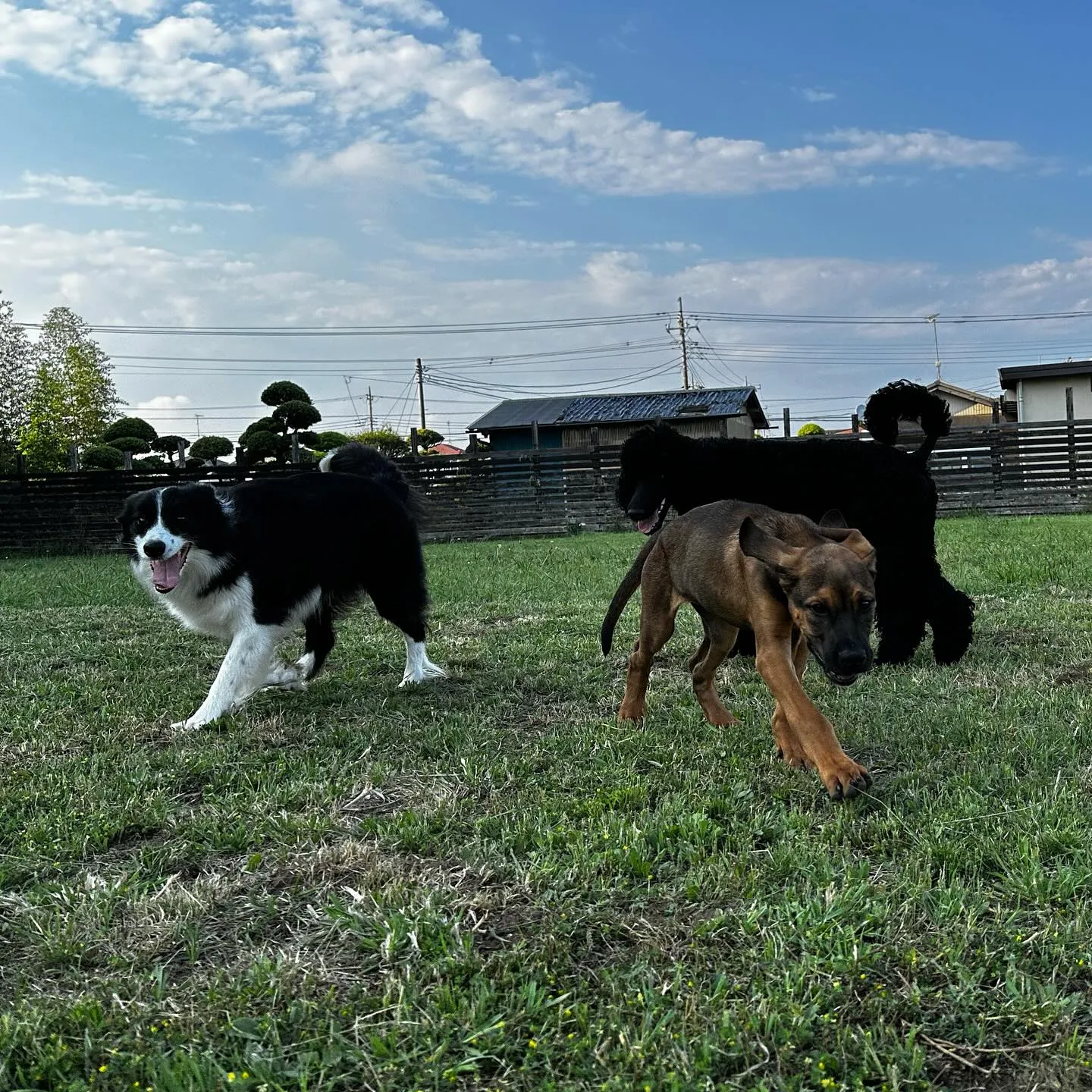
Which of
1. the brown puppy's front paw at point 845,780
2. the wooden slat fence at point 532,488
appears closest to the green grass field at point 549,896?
the brown puppy's front paw at point 845,780

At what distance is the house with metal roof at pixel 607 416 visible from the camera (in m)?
35.2

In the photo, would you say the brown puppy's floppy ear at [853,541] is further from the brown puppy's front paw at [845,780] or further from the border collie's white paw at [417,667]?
the border collie's white paw at [417,667]

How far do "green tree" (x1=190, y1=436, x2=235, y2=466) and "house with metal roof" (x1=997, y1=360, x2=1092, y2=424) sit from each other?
86.8ft

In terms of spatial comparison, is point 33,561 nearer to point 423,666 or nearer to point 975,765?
point 423,666

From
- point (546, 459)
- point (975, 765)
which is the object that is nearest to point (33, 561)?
point (546, 459)

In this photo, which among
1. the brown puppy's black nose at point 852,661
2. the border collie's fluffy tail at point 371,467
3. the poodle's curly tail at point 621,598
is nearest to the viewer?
the brown puppy's black nose at point 852,661

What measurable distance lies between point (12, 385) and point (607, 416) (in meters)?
20.5

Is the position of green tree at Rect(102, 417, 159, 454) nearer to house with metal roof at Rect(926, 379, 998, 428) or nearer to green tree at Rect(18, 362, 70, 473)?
green tree at Rect(18, 362, 70, 473)

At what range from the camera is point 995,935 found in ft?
6.95

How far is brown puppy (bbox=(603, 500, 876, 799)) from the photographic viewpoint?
3168 mm

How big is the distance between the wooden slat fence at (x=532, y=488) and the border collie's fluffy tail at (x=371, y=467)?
11722 mm

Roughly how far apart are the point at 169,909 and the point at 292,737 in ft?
5.91

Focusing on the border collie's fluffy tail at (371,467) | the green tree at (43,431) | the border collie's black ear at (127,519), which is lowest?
the border collie's black ear at (127,519)

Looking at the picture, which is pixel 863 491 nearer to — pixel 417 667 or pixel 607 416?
pixel 417 667
